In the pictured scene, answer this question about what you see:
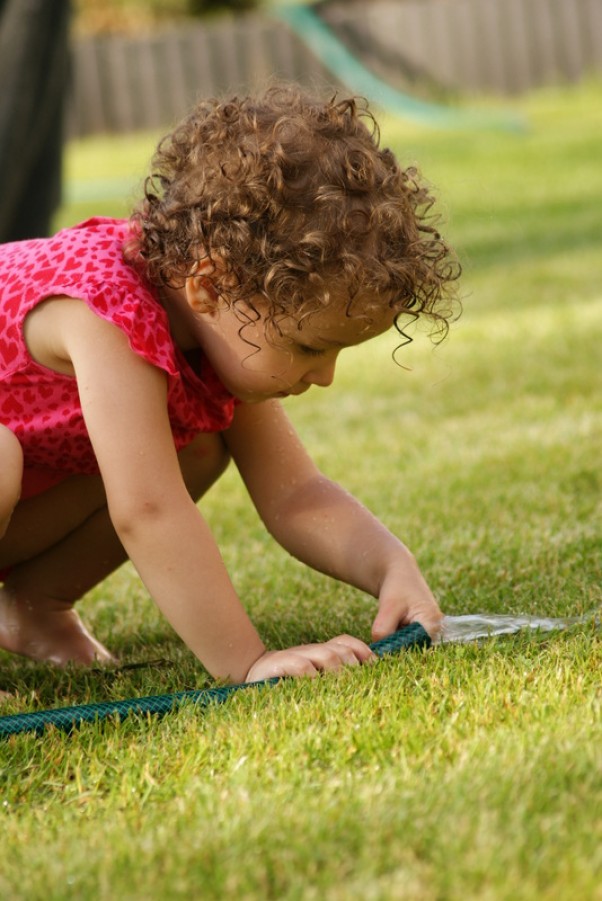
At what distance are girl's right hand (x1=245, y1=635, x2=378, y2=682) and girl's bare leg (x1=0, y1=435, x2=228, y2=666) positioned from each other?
455mm

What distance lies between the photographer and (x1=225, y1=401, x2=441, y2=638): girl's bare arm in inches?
95.0

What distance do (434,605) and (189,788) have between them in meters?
0.76

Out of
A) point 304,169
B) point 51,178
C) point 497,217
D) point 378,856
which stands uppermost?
point 304,169

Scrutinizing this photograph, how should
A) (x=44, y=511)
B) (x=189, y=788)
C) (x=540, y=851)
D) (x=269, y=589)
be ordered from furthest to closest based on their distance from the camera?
(x=269, y=589) → (x=44, y=511) → (x=189, y=788) → (x=540, y=851)

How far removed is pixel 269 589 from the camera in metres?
2.87

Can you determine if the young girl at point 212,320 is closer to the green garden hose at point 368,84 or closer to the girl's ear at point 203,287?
the girl's ear at point 203,287

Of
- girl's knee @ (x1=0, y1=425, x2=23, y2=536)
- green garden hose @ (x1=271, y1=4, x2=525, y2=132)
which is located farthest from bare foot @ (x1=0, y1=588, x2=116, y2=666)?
green garden hose @ (x1=271, y1=4, x2=525, y2=132)

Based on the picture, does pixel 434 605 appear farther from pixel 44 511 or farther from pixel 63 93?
pixel 63 93

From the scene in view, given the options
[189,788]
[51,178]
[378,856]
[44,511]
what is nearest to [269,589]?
[44,511]

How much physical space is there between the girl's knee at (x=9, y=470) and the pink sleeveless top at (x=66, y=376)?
0.11 meters

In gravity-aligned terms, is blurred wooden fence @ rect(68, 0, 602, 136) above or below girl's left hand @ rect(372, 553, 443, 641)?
below

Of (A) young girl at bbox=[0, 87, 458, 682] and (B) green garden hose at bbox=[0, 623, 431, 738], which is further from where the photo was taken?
(A) young girl at bbox=[0, 87, 458, 682]

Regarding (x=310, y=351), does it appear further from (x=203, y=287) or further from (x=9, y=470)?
(x=9, y=470)

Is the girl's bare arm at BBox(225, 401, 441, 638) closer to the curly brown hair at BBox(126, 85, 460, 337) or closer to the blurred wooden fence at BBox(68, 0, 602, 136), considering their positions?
the curly brown hair at BBox(126, 85, 460, 337)
